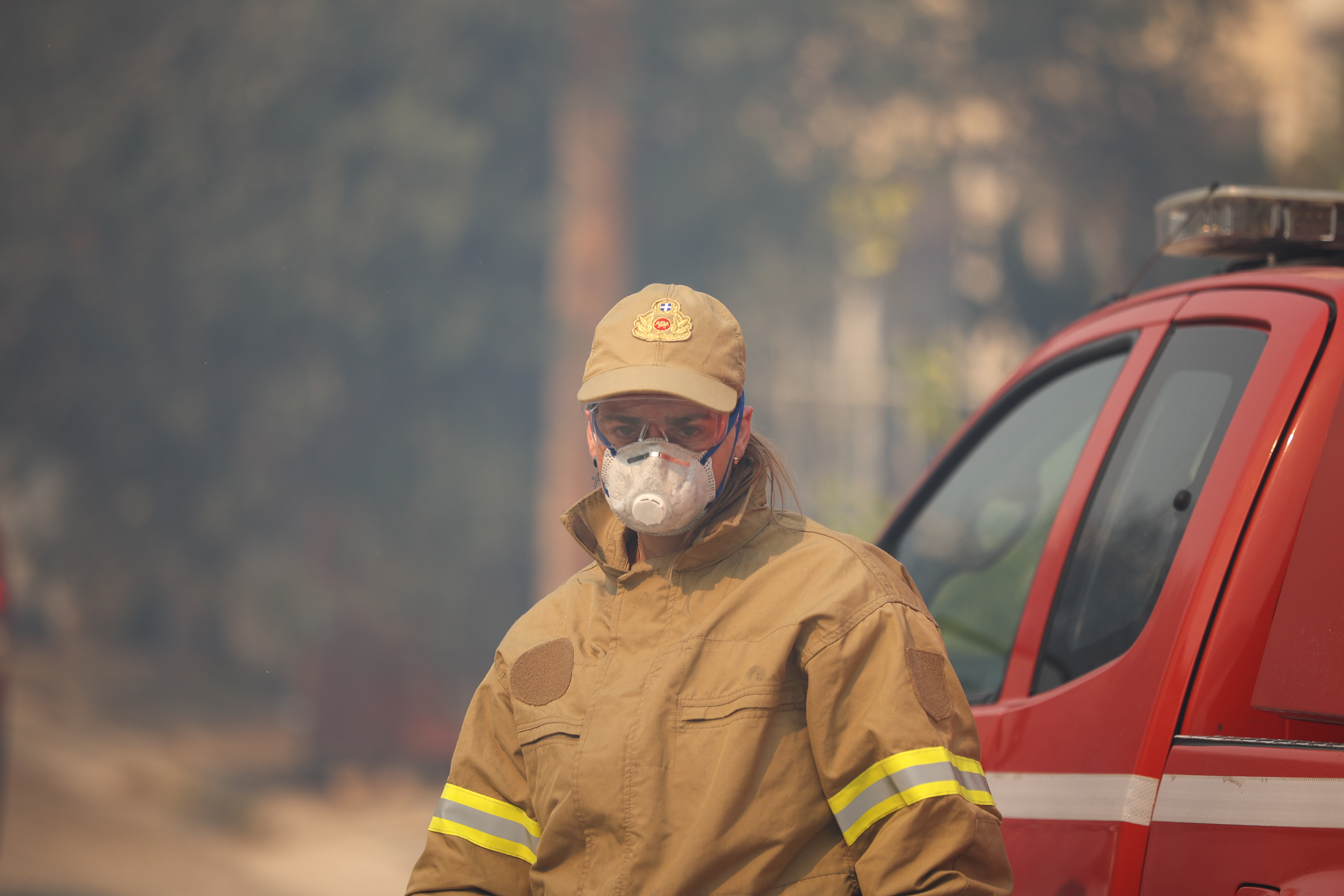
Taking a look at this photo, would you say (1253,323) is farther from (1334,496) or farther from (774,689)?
(774,689)

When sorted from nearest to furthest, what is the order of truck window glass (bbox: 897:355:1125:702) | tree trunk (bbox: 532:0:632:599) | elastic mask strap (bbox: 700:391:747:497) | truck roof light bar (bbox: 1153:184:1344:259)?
elastic mask strap (bbox: 700:391:747:497) < truck roof light bar (bbox: 1153:184:1344:259) < truck window glass (bbox: 897:355:1125:702) < tree trunk (bbox: 532:0:632:599)

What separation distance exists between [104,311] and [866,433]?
6.59m

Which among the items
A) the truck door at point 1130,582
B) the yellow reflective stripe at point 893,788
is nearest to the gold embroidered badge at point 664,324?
the yellow reflective stripe at point 893,788

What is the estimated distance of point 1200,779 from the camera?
2.03 m

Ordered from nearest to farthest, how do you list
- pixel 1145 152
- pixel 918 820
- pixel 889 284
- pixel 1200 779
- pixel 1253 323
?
pixel 918 820 → pixel 1200 779 → pixel 1253 323 → pixel 1145 152 → pixel 889 284

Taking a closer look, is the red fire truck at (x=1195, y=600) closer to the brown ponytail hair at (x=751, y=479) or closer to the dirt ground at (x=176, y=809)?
the brown ponytail hair at (x=751, y=479)

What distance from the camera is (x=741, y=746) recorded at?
1.75 metres

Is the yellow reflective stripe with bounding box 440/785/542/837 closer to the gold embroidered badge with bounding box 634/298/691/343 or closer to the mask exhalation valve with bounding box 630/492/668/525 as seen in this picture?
the mask exhalation valve with bounding box 630/492/668/525

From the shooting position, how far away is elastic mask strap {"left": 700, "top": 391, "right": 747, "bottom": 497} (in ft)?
6.50

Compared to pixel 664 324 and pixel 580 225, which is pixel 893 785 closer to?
pixel 664 324

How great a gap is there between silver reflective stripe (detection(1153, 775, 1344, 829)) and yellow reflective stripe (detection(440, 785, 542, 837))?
994mm

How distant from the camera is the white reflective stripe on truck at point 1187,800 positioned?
6.21 ft

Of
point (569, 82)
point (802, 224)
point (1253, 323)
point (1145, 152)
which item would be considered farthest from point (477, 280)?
point (1253, 323)

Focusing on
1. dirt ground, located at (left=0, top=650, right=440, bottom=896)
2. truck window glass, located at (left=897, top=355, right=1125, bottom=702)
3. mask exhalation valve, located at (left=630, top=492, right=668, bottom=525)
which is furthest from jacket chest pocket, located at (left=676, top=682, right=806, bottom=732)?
dirt ground, located at (left=0, top=650, right=440, bottom=896)
